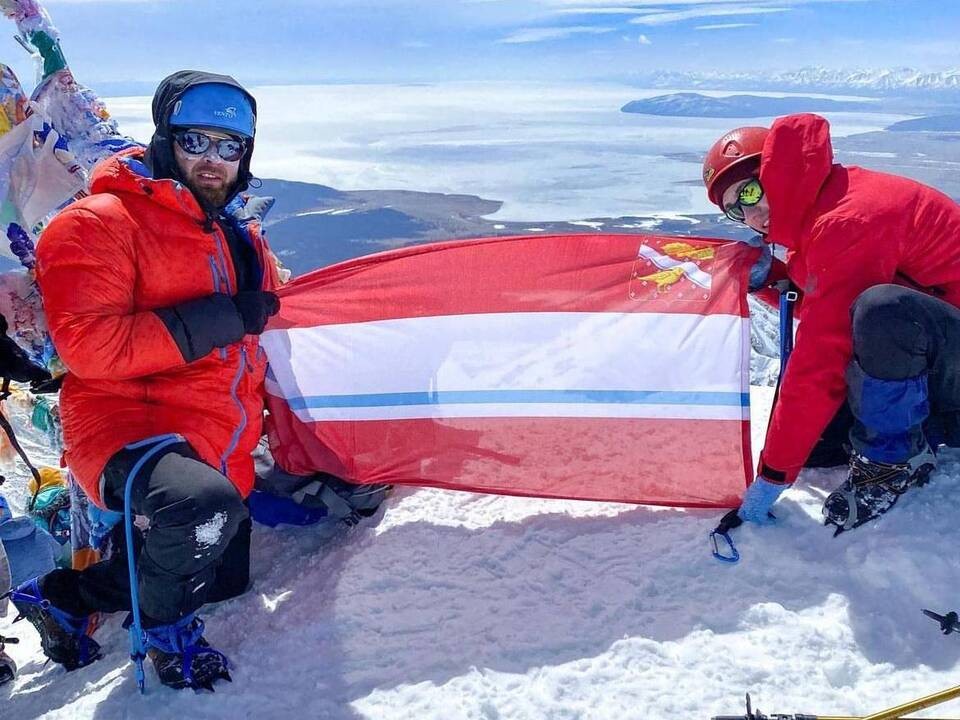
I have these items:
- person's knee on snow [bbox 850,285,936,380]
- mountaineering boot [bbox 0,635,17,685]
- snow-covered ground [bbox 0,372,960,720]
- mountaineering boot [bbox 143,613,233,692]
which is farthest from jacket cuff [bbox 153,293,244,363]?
person's knee on snow [bbox 850,285,936,380]

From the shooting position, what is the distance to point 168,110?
2.93 m

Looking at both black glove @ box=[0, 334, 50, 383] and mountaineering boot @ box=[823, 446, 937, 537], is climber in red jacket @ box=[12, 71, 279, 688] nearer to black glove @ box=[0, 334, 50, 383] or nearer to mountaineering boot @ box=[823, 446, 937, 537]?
black glove @ box=[0, 334, 50, 383]

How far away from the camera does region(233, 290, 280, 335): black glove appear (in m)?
3.05

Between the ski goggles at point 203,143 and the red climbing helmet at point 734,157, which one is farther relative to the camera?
the red climbing helmet at point 734,157

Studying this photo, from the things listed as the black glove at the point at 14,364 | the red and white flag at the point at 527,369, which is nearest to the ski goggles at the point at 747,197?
the red and white flag at the point at 527,369

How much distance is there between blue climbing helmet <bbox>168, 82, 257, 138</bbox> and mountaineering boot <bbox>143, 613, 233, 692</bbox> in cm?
192

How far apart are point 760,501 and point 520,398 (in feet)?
3.99

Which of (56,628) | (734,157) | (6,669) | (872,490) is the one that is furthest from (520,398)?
(6,669)

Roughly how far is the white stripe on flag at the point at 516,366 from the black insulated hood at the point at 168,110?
107 centimetres

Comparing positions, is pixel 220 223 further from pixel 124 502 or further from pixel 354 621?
pixel 354 621

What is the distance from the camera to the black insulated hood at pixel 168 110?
9.59 ft

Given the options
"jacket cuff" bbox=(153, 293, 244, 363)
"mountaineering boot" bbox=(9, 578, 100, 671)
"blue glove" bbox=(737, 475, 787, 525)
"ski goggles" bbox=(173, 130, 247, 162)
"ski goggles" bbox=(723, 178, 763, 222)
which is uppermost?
"ski goggles" bbox=(173, 130, 247, 162)

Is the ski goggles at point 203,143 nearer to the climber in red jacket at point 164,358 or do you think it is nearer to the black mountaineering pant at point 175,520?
the climber in red jacket at point 164,358

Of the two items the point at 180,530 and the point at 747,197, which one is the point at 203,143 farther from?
the point at 747,197
